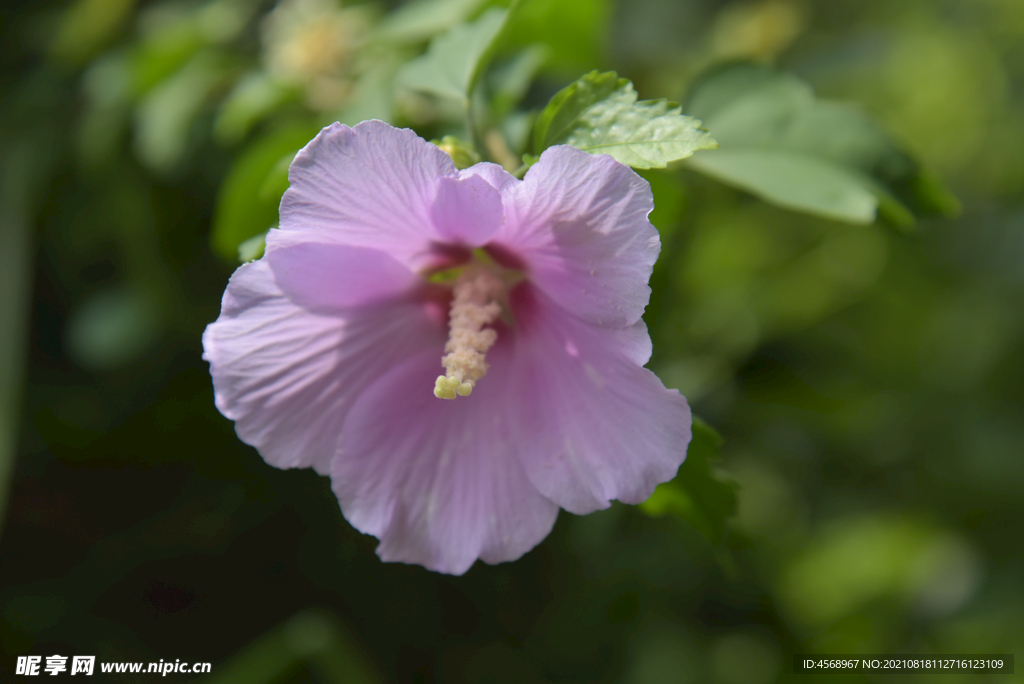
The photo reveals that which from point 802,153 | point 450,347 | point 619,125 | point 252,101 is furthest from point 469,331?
point 252,101

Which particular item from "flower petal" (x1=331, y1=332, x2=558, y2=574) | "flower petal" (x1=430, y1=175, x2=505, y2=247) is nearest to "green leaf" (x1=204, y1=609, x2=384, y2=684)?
"flower petal" (x1=331, y1=332, x2=558, y2=574)

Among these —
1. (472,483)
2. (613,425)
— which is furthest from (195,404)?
(613,425)

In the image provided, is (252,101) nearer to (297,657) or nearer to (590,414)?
(590,414)

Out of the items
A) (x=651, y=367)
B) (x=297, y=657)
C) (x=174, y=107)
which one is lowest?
(x=297, y=657)

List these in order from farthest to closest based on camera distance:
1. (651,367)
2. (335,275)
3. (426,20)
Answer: (651,367) < (426,20) < (335,275)

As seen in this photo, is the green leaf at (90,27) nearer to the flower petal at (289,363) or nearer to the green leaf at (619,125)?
the flower petal at (289,363)

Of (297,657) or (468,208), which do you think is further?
(297,657)

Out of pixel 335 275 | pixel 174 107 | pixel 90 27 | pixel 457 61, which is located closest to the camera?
pixel 335 275

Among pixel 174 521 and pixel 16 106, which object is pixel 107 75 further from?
pixel 174 521
